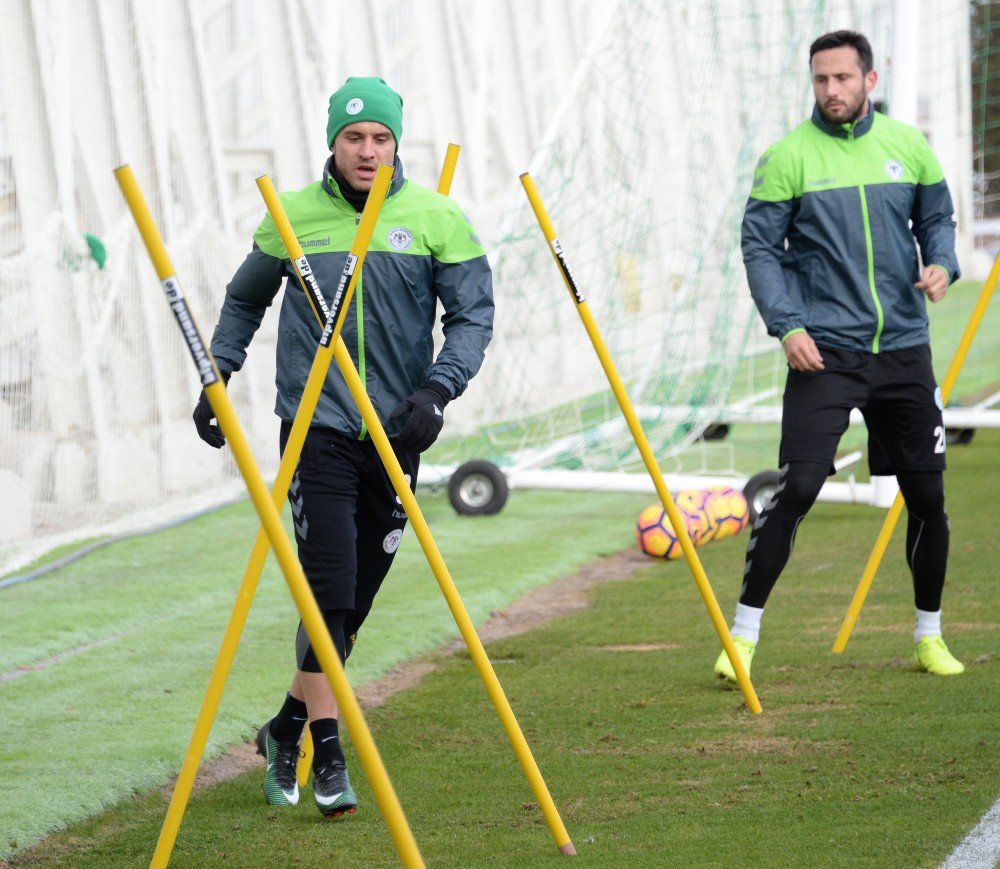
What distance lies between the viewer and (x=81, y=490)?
30.4 feet

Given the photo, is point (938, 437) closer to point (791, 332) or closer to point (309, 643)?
point (791, 332)

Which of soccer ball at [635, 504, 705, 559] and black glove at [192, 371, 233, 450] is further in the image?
soccer ball at [635, 504, 705, 559]

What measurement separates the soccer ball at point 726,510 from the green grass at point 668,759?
1710 mm

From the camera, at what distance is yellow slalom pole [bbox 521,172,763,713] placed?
4.52 m

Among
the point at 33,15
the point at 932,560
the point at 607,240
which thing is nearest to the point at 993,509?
the point at 932,560

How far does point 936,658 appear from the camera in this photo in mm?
5375

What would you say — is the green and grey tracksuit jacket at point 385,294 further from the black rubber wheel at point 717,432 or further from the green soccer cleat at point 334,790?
the black rubber wheel at point 717,432

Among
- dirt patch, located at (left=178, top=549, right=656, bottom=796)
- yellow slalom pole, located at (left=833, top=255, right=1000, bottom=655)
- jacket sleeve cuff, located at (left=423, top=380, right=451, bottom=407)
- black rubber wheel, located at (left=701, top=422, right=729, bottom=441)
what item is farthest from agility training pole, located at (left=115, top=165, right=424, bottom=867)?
black rubber wheel, located at (left=701, top=422, right=729, bottom=441)

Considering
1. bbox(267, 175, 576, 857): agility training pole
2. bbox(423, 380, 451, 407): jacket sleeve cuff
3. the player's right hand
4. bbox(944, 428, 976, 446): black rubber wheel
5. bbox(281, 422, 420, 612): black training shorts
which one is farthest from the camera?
bbox(944, 428, 976, 446): black rubber wheel

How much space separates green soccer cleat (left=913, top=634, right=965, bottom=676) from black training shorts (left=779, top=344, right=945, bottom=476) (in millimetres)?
625

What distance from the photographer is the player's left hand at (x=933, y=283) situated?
506cm

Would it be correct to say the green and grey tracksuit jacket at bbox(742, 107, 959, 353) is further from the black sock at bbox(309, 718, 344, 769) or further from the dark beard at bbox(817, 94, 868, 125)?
the black sock at bbox(309, 718, 344, 769)

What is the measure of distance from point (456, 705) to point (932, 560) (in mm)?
1701

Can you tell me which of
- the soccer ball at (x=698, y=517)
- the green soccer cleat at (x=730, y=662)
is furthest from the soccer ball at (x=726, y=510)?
the green soccer cleat at (x=730, y=662)
